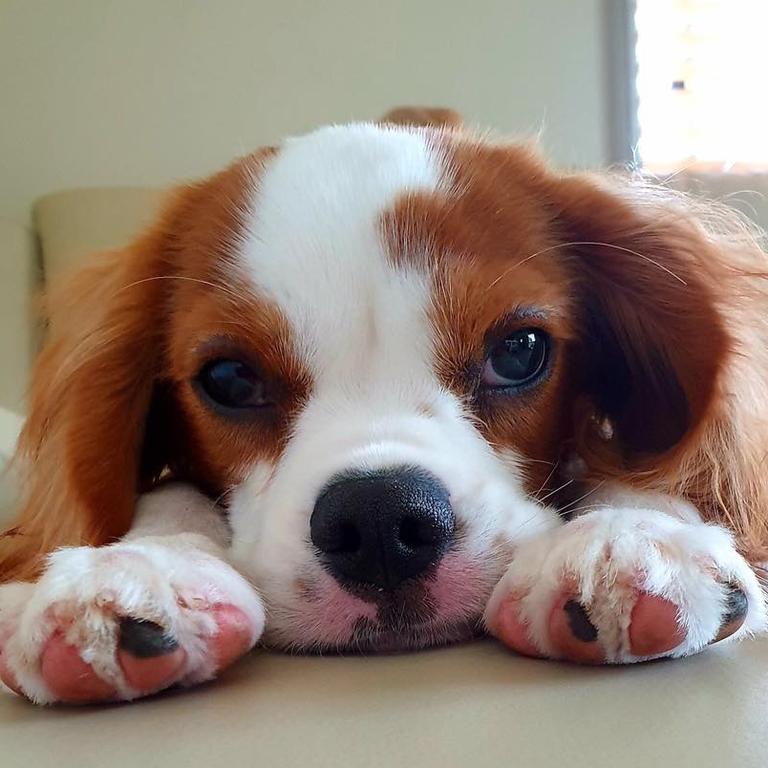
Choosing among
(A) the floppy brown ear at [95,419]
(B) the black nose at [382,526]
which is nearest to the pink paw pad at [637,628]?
(B) the black nose at [382,526]

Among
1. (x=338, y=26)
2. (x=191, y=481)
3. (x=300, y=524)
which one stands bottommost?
(x=191, y=481)

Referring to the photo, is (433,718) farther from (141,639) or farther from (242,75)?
(242,75)

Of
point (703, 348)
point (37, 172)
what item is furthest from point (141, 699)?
point (37, 172)

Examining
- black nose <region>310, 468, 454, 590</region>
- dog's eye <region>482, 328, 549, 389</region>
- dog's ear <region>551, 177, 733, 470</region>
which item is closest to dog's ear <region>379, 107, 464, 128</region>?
dog's ear <region>551, 177, 733, 470</region>

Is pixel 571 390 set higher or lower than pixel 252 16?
lower

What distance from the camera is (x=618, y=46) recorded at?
3.27 metres

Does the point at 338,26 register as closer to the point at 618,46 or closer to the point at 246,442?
the point at 618,46

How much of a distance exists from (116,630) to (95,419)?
0.52 m

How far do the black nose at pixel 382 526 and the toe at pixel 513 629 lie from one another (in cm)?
7

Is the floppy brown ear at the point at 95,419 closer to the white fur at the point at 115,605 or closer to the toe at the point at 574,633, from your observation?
the white fur at the point at 115,605

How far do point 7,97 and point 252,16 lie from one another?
77 cm

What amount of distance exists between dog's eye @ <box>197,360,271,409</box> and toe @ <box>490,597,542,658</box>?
0.37 meters

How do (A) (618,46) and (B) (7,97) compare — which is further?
(A) (618,46)

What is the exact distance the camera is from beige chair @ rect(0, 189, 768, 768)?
1.97 feet
